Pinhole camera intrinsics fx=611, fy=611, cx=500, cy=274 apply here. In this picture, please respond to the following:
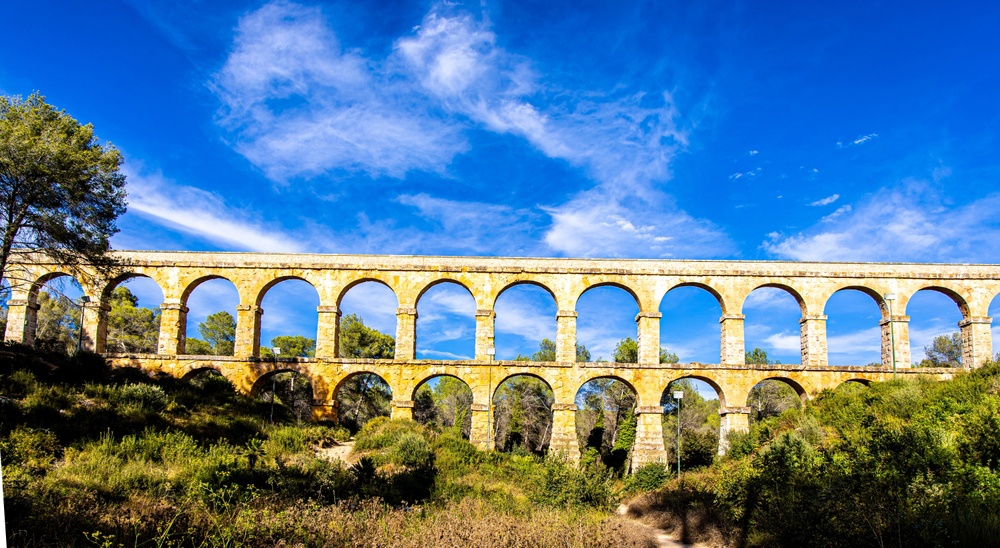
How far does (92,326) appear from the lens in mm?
25516

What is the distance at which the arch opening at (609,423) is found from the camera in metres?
29.5

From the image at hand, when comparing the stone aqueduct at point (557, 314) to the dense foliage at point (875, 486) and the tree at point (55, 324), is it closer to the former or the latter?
the tree at point (55, 324)

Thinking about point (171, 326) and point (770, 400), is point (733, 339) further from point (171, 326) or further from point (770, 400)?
point (171, 326)

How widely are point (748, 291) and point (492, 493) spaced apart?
16.6 meters

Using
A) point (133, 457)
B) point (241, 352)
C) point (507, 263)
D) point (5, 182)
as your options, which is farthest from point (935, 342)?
point (5, 182)

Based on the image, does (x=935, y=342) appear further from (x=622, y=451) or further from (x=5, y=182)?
(x=5, y=182)

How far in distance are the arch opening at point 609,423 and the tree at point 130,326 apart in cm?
2302

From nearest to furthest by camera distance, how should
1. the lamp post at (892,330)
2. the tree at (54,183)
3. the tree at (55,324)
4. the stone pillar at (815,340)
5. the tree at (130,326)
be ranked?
the tree at (54,183), the lamp post at (892,330), the stone pillar at (815,340), the tree at (55,324), the tree at (130,326)

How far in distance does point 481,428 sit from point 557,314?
5648 millimetres

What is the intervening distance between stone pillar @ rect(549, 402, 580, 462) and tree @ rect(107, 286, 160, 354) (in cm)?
2145

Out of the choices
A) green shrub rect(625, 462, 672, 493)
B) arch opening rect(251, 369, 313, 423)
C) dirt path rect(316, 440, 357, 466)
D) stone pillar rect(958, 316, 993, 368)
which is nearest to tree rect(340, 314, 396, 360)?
arch opening rect(251, 369, 313, 423)

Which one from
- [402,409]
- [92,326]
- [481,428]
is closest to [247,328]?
[92,326]

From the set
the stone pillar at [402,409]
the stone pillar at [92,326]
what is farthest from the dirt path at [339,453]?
the stone pillar at [92,326]

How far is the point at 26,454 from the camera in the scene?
9766 mm
